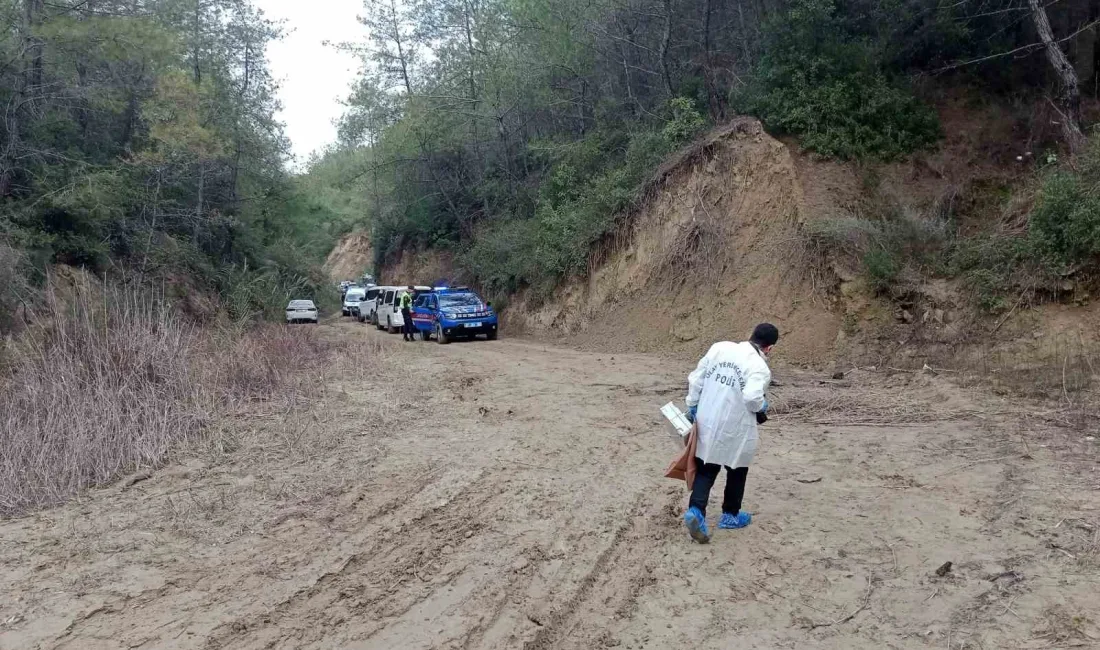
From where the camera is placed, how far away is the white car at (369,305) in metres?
33.1

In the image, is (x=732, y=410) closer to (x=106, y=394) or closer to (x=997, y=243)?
(x=106, y=394)

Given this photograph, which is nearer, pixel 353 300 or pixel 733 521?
pixel 733 521

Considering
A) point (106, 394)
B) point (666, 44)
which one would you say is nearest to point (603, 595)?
point (106, 394)

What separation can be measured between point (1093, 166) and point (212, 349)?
14204 millimetres

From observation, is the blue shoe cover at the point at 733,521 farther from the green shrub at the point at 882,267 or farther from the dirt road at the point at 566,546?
the green shrub at the point at 882,267

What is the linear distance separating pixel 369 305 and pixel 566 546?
29621 mm

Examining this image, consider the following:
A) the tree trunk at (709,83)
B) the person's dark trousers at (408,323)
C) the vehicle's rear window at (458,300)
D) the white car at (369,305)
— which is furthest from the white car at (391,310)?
the tree trunk at (709,83)

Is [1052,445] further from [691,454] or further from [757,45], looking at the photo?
[757,45]

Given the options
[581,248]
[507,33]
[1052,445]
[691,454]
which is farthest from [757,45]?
[691,454]

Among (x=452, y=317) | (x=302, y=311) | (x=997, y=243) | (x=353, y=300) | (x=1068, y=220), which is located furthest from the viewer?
(x=353, y=300)

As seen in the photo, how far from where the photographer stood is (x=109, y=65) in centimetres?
1998

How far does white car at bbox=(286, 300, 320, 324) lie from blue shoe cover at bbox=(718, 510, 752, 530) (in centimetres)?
2926

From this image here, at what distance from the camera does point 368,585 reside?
4945 mm

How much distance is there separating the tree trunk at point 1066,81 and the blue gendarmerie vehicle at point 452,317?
1508 cm
